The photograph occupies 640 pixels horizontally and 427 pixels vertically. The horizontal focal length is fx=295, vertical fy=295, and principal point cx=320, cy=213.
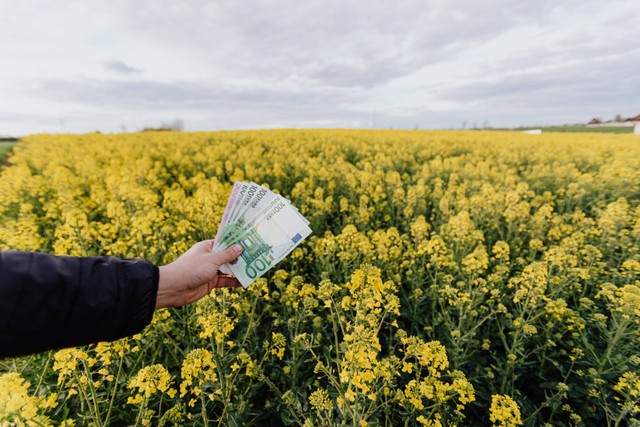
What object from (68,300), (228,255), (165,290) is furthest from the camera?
(228,255)

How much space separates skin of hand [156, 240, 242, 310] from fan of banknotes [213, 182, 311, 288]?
79 mm

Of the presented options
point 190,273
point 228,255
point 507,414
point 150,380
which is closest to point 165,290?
point 190,273

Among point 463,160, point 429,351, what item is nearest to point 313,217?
point 429,351

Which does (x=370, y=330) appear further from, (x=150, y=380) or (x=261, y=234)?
(x=150, y=380)

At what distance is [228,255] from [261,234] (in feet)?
0.89

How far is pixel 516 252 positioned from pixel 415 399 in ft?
12.9

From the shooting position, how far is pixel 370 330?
178 centimetres

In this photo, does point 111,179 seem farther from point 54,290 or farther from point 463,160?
point 463,160

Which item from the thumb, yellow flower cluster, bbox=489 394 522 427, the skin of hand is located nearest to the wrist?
the skin of hand

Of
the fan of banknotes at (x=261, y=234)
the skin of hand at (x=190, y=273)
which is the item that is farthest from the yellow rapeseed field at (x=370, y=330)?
the fan of banknotes at (x=261, y=234)

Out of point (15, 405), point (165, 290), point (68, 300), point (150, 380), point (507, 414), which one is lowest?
point (507, 414)

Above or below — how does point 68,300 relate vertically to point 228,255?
above

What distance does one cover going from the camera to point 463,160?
10453 mm

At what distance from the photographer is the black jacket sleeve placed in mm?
1238
